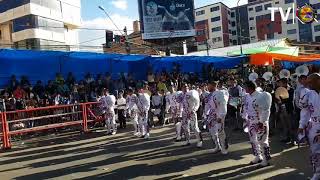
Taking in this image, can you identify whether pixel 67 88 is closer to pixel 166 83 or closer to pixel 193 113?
pixel 166 83

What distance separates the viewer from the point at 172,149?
13.3m

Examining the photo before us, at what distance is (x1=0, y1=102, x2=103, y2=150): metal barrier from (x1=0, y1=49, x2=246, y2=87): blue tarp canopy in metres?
3.18

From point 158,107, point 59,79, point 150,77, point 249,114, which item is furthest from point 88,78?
point 249,114

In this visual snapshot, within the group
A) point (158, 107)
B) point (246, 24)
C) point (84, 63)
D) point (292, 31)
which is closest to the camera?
point (158, 107)

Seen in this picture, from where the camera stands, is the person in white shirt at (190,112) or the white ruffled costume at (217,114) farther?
the person in white shirt at (190,112)

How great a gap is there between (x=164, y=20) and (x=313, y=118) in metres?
36.3

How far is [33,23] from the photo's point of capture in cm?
4838

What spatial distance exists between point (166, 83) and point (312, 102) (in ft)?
58.4

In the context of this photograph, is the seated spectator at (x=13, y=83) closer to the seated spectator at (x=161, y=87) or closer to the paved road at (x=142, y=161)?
the paved road at (x=142, y=161)

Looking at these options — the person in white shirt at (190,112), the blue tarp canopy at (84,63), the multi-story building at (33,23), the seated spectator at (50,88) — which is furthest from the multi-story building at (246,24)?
the person in white shirt at (190,112)

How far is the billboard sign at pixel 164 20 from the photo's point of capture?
43000 millimetres

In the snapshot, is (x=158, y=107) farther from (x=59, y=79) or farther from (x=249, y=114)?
(x=249, y=114)

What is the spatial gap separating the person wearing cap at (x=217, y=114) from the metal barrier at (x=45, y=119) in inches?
292

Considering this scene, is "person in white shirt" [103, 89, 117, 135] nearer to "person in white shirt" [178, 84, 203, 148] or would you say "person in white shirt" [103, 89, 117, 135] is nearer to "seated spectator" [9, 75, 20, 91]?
"person in white shirt" [178, 84, 203, 148]
